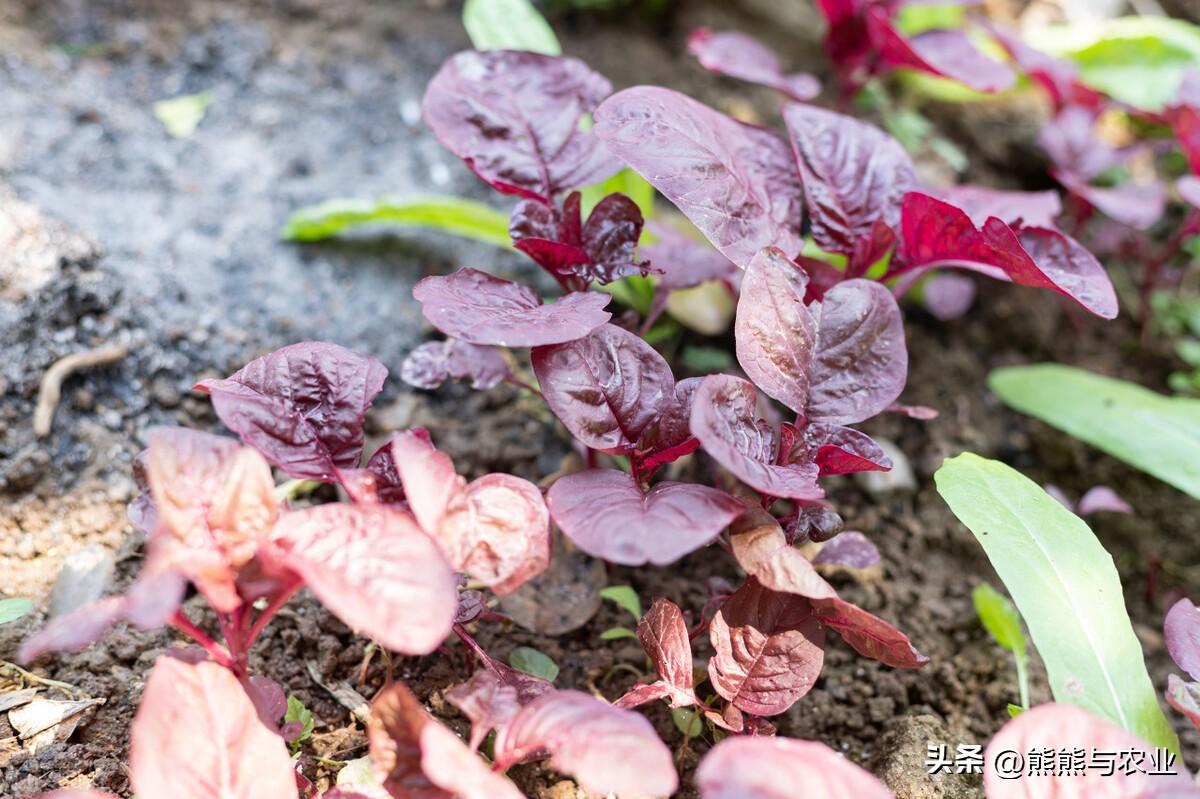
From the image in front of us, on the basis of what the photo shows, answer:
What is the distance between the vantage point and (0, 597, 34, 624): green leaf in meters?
1.10

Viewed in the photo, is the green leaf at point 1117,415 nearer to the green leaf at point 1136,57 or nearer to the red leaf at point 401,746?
the green leaf at point 1136,57

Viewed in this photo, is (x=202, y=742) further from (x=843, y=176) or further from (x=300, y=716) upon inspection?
(x=843, y=176)

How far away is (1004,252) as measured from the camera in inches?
48.1

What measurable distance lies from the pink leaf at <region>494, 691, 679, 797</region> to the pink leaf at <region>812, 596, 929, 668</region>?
290 mm

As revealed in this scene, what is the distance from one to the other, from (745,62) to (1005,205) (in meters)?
0.60

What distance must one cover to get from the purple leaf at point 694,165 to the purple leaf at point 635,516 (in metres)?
0.35

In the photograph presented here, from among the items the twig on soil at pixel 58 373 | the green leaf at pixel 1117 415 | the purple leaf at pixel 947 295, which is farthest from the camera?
the purple leaf at pixel 947 295

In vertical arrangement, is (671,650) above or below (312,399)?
below

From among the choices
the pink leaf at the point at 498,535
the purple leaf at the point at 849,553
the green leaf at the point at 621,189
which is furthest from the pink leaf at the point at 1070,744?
the green leaf at the point at 621,189

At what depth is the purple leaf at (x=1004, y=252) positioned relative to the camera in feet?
3.97

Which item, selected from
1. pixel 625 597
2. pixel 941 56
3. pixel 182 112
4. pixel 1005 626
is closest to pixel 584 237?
pixel 625 597

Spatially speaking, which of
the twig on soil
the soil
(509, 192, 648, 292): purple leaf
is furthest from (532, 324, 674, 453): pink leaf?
the twig on soil

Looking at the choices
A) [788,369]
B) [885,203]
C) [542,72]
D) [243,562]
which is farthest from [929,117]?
[243,562]

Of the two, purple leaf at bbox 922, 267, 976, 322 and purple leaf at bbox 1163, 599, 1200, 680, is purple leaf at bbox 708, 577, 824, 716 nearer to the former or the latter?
purple leaf at bbox 1163, 599, 1200, 680
